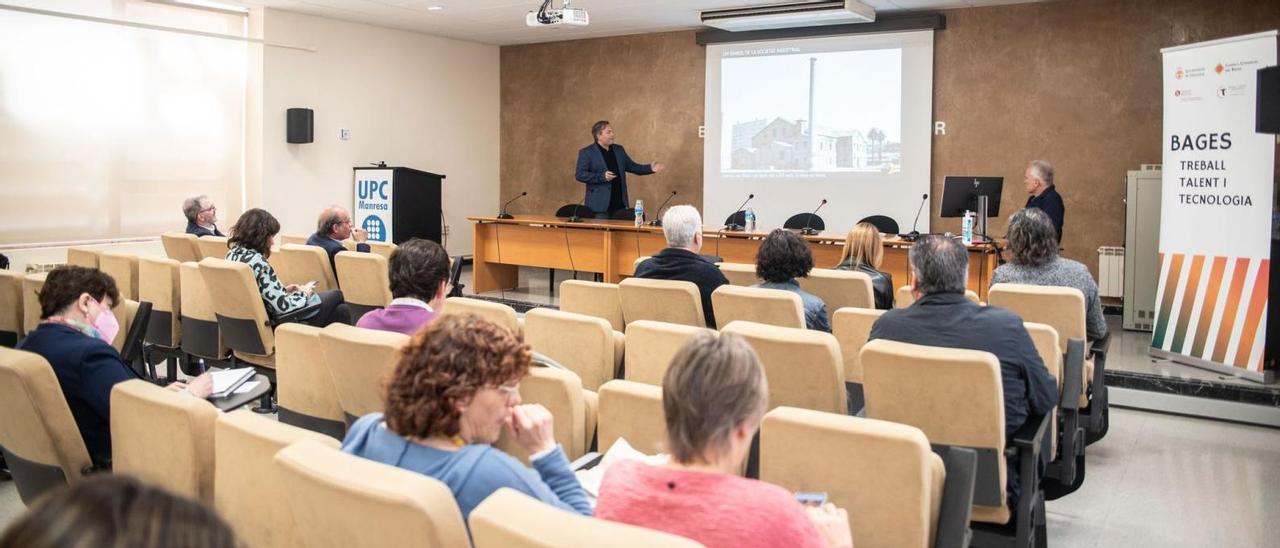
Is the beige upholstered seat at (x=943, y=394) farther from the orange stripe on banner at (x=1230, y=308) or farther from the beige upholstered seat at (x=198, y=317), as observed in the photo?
the orange stripe on banner at (x=1230, y=308)

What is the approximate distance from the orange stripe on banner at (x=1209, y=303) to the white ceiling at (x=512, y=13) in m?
3.91

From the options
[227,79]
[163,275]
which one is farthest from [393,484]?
[227,79]

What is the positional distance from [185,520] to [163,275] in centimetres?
536

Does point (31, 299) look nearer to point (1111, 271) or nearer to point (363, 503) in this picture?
point (363, 503)

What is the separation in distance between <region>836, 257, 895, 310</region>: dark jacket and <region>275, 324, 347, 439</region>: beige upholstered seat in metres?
3.05

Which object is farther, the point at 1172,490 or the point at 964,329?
the point at 1172,490

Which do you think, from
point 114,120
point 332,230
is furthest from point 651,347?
point 114,120

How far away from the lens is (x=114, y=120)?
31.4ft

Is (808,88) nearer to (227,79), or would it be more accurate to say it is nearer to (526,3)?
(526,3)

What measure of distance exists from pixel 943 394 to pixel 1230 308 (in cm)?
438

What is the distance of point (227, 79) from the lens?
1051 cm

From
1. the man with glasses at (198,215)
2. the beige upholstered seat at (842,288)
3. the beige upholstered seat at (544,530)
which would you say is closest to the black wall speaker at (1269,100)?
A: the beige upholstered seat at (842,288)

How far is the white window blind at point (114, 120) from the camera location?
351 inches

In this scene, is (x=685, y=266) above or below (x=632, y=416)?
above
